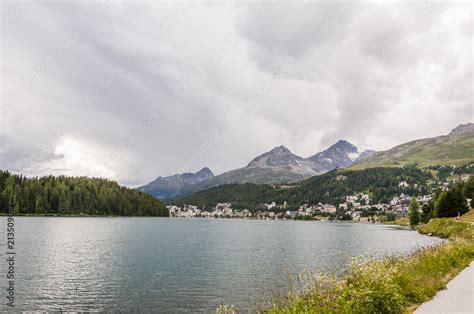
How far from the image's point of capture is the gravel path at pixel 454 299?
14.5m

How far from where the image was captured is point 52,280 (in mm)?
38750

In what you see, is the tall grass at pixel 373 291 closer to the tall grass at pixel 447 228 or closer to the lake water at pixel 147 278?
the lake water at pixel 147 278

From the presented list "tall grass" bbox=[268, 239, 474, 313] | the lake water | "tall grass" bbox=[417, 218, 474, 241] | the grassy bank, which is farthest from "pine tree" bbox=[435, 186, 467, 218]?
"tall grass" bbox=[268, 239, 474, 313]

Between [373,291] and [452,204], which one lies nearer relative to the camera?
[373,291]

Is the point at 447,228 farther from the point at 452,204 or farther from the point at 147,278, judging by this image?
the point at 147,278

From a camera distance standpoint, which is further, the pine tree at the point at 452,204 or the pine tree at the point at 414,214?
the pine tree at the point at 414,214

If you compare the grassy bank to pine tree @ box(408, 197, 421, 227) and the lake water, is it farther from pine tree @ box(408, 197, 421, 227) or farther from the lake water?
pine tree @ box(408, 197, 421, 227)

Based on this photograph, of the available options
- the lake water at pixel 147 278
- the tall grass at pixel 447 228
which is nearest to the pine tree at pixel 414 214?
the tall grass at pixel 447 228

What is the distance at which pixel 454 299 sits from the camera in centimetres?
1612

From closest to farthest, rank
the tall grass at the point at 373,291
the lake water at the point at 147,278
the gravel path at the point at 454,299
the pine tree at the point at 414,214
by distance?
the tall grass at the point at 373,291 < the gravel path at the point at 454,299 < the lake water at the point at 147,278 < the pine tree at the point at 414,214

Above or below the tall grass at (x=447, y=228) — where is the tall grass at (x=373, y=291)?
above

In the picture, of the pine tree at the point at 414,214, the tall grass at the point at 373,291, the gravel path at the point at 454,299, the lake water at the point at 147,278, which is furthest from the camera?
the pine tree at the point at 414,214

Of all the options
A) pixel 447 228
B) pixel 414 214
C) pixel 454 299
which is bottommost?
pixel 447 228

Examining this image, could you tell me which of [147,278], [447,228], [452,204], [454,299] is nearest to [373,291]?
[454,299]
